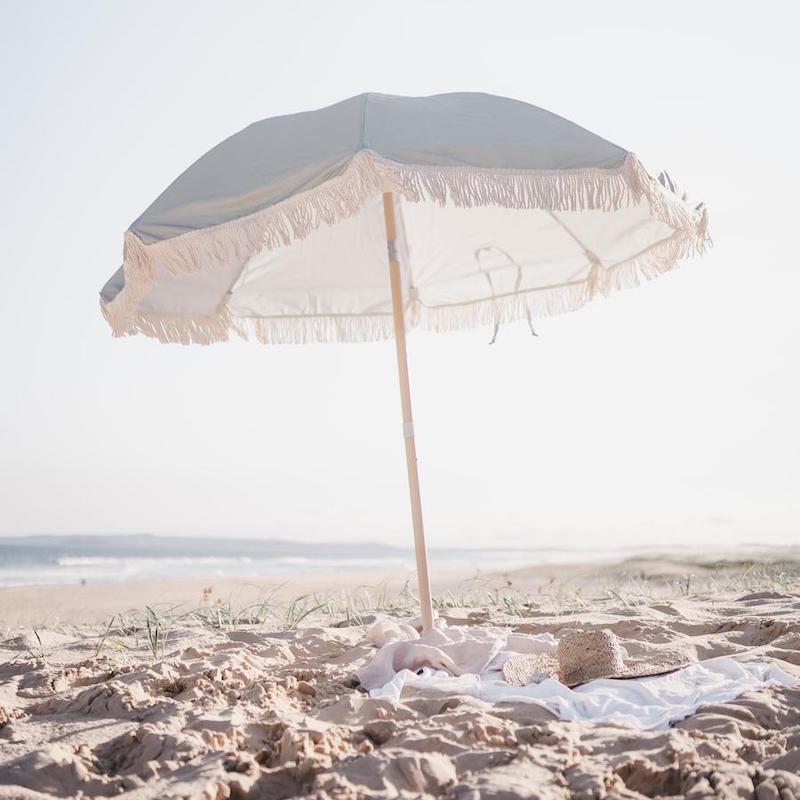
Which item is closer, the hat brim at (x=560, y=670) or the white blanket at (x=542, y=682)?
the white blanket at (x=542, y=682)

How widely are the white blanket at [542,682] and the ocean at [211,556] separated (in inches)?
749

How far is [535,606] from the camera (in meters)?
5.72

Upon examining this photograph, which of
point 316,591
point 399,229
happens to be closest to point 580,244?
point 399,229

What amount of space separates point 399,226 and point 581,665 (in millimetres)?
2886

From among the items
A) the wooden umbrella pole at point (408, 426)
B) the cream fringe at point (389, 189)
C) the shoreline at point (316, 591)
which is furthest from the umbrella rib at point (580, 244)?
the shoreline at point (316, 591)

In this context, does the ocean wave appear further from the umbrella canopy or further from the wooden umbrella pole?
the wooden umbrella pole

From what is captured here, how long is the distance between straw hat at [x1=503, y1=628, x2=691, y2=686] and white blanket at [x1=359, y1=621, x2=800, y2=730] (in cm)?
7

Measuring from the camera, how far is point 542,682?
10.5ft

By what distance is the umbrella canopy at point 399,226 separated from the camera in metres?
3.40

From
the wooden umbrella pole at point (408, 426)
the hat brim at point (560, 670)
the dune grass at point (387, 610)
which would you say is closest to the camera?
the hat brim at point (560, 670)

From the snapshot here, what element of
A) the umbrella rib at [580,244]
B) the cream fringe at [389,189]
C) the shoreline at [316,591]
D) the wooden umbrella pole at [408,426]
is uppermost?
the umbrella rib at [580,244]

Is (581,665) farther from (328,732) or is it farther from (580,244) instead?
(580,244)

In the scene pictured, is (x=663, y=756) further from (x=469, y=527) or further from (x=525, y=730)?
(x=469, y=527)

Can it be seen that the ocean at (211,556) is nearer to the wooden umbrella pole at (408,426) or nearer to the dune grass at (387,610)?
the dune grass at (387,610)
